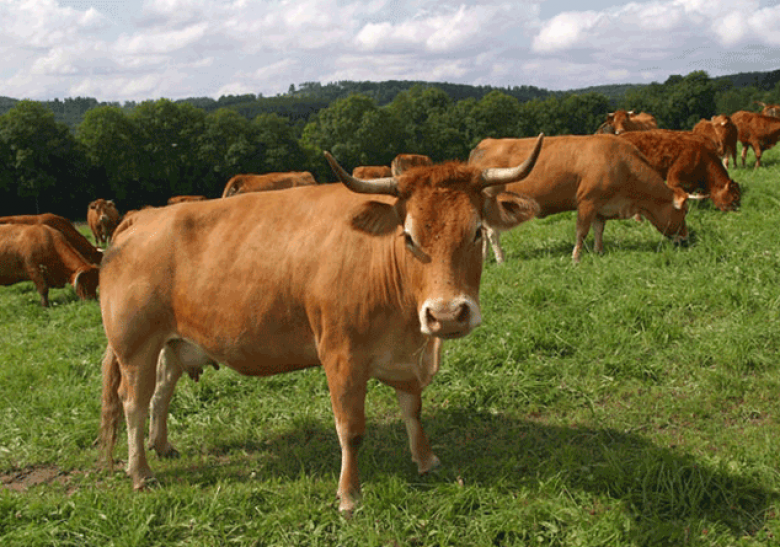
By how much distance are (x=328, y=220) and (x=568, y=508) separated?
8.29 feet

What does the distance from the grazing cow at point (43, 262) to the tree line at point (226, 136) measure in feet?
126

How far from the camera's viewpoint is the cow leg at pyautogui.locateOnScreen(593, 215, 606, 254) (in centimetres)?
1030

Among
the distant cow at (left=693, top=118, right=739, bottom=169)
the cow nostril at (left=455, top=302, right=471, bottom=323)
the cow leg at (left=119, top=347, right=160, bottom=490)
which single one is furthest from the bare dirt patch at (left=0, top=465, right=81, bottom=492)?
the distant cow at (left=693, top=118, right=739, bottom=169)

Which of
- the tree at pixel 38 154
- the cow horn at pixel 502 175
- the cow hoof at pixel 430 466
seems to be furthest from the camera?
the tree at pixel 38 154

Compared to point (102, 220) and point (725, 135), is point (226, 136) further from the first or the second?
point (725, 135)

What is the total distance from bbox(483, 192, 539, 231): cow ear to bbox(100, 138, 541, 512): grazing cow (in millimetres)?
15

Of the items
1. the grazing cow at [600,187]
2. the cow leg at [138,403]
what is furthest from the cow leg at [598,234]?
the cow leg at [138,403]

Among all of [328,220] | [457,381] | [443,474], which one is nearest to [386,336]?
[328,220]

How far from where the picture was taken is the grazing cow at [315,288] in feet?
12.3

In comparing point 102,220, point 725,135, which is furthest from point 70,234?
point 725,135

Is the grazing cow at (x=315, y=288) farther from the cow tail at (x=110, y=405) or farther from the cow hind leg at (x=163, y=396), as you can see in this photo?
the cow hind leg at (x=163, y=396)

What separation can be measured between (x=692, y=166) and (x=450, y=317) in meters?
11.1

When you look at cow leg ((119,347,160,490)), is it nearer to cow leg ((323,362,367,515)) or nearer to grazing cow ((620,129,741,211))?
cow leg ((323,362,367,515))

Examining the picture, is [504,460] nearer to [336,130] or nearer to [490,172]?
[490,172]
